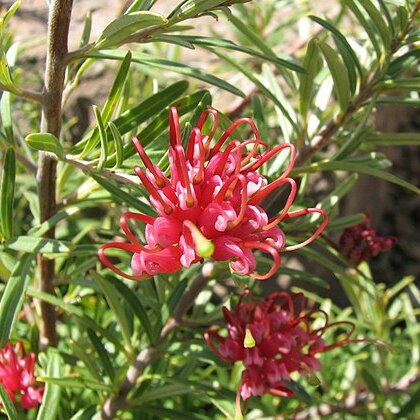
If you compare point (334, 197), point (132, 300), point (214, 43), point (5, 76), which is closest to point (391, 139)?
point (334, 197)

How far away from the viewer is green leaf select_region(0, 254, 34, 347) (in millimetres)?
744

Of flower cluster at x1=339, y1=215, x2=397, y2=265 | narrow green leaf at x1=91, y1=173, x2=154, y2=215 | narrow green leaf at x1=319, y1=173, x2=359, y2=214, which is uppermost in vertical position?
narrow green leaf at x1=91, y1=173, x2=154, y2=215

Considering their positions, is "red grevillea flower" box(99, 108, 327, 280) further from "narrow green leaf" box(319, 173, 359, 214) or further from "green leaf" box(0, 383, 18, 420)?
"narrow green leaf" box(319, 173, 359, 214)

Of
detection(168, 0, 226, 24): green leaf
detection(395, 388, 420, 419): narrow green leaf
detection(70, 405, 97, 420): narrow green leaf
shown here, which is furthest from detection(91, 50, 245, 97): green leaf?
detection(395, 388, 420, 419): narrow green leaf

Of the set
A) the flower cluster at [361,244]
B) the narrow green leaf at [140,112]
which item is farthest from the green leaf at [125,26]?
the flower cluster at [361,244]

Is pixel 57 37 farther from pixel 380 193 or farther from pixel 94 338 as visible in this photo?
pixel 380 193

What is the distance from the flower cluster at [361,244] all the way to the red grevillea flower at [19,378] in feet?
1.50

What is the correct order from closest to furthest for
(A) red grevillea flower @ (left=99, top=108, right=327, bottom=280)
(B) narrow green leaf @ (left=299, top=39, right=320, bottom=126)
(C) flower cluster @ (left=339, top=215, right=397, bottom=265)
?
(A) red grevillea flower @ (left=99, top=108, right=327, bottom=280), (B) narrow green leaf @ (left=299, top=39, right=320, bottom=126), (C) flower cluster @ (left=339, top=215, right=397, bottom=265)

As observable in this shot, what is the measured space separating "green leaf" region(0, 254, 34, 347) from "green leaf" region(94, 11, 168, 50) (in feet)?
0.93

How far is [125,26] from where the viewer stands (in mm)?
615

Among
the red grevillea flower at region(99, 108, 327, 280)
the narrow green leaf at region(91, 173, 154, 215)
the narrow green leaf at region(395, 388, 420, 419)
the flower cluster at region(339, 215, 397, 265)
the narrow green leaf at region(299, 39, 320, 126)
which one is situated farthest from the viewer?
the narrow green leaf at region(395, 388, 420, 419)

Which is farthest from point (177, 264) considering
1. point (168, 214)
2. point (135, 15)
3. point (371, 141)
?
point (371, 141)

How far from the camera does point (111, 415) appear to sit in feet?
3.05

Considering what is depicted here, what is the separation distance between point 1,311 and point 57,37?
0.31 meters
